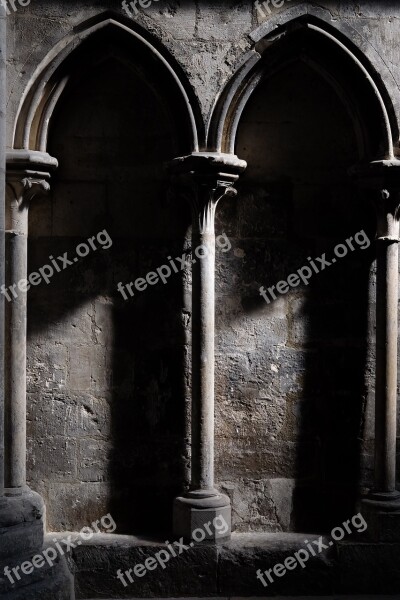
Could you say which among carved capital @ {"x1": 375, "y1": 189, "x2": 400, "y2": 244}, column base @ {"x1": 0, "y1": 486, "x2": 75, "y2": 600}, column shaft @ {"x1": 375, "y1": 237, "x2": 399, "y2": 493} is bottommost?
column base @ {"x1": 0, "y1": 486, "x2": 75, "y2": 600}

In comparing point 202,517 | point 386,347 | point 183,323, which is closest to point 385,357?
point 386,347

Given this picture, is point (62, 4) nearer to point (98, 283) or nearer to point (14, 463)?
point (98, 283)

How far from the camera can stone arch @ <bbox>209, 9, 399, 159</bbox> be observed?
449 cm

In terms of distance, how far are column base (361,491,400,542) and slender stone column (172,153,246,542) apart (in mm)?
771

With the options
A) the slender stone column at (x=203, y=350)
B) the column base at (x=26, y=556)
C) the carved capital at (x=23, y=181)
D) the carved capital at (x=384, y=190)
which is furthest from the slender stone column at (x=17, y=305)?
the carved capital at (x=384, y=190)

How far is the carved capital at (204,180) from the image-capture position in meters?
4.44

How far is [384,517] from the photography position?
14.8ft

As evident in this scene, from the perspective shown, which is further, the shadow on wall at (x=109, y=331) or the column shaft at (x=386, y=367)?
the shadow on wall at (x=109, y=331)

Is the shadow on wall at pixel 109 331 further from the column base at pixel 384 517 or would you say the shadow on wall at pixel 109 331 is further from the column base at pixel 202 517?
the column base at pixel 384 517

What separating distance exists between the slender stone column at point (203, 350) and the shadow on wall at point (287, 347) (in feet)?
0.61

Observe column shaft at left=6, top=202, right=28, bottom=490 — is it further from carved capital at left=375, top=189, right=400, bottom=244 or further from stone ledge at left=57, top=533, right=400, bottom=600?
carved capital at left=375, top=189, right=400, bottom=244

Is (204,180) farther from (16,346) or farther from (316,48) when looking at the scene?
(16,346)

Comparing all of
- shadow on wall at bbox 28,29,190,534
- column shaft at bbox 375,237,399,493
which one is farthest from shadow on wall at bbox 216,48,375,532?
shadow on wall at bbox 28,29,190,534

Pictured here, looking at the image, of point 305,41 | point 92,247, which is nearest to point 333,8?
point 305,41
